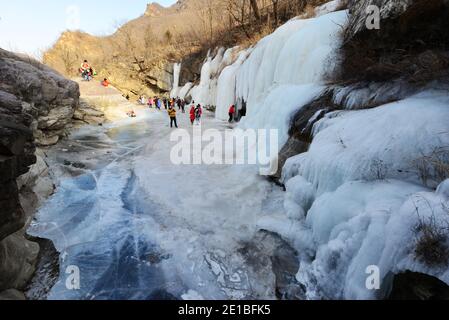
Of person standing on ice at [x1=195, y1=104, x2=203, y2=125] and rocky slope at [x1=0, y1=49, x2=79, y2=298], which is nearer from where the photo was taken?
rocky slope at [x1=0, y1=49, x2=79, y2=298]

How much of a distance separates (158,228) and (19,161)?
2507 mm

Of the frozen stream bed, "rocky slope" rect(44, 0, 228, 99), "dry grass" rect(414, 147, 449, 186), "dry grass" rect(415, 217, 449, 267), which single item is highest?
"rocky slope" rect(44, 0, 228, 99)

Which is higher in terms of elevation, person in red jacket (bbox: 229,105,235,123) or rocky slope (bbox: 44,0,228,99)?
rocky slope (bbox: 44,0,228,99)

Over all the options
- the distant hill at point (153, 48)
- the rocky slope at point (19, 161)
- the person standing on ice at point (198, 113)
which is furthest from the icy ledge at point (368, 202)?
the distant hill at point (153, 48)

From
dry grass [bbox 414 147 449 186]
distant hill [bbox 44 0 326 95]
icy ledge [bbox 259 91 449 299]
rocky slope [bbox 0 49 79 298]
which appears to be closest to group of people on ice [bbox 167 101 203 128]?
rocky slope [bbox 0 49 79 298]

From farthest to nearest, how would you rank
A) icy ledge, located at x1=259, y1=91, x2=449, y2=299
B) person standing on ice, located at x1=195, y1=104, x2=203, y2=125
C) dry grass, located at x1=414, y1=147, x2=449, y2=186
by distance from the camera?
1. person standing on ice, located at x1=195, y1=104, x2=203, y2=125
2. dry grass, located at x1=414, y1=147, x2=449, y2=186
3. icy ledge, located at x1=259, y1=91, x2=449, y2=299

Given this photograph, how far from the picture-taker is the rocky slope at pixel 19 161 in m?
4.09

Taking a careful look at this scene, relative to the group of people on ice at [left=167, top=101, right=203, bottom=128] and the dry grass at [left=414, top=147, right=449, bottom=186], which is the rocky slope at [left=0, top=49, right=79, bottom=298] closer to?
the group of people on ice at [left=167, top=101, right=203, bottom=128]

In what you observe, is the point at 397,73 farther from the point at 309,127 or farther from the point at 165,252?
the point at 165,252

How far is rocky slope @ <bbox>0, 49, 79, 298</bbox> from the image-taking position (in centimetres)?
409

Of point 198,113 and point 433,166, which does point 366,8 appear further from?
point 198,113

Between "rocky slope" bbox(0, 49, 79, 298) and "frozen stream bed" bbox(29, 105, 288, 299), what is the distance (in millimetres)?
472

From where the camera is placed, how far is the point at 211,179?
796cm
